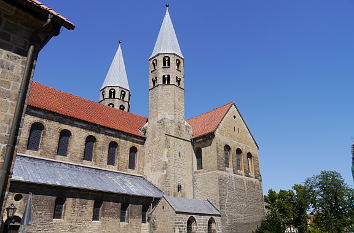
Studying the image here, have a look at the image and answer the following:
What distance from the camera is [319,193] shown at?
4191cm

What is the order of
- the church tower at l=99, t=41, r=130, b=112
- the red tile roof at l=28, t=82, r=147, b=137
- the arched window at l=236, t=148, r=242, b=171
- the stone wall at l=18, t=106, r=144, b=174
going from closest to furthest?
the stone wall at l=18, t=106, r=144, b=174 < the red tile roof at l=28, t=82, r=147, b=137 < the arched window at l=236, t=148, r=242, b=171 < the church tower at l=99, t=41, r=130, b=112

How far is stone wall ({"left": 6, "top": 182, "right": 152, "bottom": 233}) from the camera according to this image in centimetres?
1570

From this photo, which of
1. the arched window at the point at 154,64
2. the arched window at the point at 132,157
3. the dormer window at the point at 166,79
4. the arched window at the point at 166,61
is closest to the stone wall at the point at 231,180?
the arched window at the point at 132,157

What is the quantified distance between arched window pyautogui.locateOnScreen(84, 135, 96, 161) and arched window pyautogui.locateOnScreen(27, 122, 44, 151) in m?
3.72

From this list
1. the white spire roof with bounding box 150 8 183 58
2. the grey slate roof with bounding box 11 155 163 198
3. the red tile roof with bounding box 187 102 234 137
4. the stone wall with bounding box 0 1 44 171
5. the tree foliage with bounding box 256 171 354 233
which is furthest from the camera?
the tree foliage with bounding box 256 171 354 233

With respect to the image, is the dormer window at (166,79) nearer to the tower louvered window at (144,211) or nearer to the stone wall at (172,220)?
the stone wall at (172,220)

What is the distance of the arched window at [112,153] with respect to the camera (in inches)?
930

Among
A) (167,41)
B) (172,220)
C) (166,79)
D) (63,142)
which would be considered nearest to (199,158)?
(172,220)

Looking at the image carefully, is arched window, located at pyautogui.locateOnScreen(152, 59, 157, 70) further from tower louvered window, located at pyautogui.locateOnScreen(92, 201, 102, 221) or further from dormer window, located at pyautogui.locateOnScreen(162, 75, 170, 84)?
tower louvered window, located at pyautogui.locateOnScreen(92, 201, 102, 221)

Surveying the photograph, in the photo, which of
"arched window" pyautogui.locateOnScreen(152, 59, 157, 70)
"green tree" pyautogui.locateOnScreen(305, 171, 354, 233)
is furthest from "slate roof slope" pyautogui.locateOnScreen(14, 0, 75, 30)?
"green tree" pyautogui.locateOnScreen(305, 171, 354, 233)

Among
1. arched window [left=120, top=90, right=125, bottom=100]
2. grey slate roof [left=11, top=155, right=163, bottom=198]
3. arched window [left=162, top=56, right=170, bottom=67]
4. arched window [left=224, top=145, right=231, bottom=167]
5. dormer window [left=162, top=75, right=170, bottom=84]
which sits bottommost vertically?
grey slate roof [left=11, top=155, right=163, bottom=198]

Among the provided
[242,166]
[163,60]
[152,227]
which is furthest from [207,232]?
[163,60]

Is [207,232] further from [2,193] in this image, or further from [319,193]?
[319,193]

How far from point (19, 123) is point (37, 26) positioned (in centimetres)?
260
